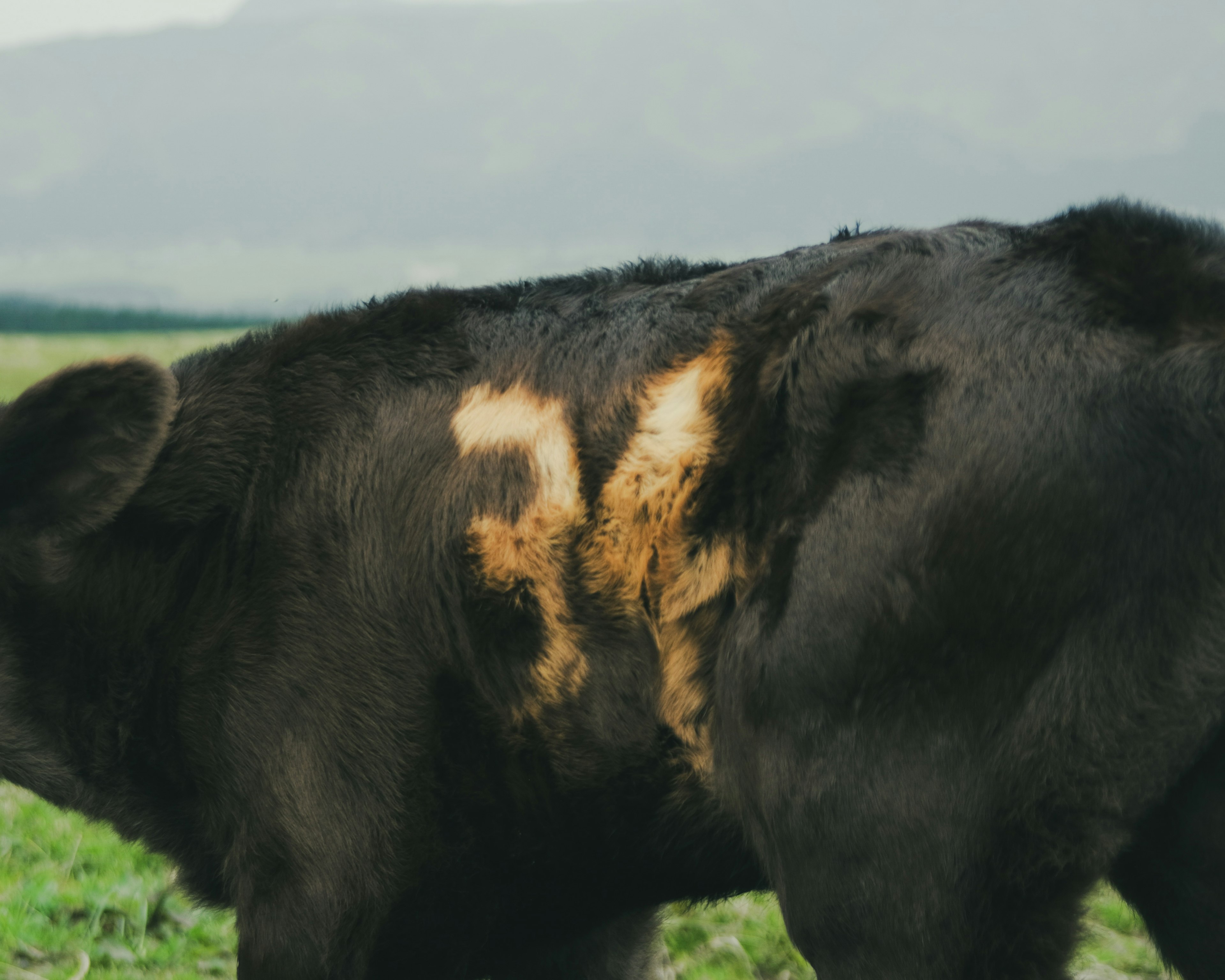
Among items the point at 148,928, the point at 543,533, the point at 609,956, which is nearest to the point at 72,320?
the point at 148,928

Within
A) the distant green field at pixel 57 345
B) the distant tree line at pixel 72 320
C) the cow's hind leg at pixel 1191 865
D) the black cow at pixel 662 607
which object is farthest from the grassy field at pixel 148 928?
the distant tree line at pixel 72 320

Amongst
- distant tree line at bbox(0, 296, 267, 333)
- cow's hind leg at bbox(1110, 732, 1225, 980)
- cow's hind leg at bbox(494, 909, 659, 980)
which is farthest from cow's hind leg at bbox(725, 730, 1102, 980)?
distant tree line at bbox(0, 296, 267, 333)

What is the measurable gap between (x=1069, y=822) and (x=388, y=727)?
142 centimetres

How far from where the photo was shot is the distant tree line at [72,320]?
14211mm

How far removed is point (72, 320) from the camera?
14.5m

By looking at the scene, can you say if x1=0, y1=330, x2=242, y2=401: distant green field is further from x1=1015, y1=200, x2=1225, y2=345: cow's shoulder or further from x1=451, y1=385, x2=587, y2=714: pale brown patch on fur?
x1=1015, y1=200, x2=1225, y2=345: cow's shoulder

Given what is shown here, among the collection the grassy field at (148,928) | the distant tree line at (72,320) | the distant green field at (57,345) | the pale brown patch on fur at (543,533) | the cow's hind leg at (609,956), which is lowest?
the grassy field at (148,928)

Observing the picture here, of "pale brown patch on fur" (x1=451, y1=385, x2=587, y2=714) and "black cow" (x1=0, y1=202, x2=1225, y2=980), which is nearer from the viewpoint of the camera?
"black cow" (x1=0, y1=202, x2=1225, y2=980)

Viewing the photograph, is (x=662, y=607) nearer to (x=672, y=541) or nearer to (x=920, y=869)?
(x=672, y=541)

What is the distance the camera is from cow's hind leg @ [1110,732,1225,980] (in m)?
1.80

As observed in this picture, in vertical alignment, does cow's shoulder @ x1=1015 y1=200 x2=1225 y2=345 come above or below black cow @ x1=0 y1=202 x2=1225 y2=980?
above

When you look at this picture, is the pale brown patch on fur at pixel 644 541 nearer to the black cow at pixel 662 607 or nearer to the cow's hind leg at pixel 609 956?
the black cow at pixel 662 607

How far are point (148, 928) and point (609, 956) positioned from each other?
170 centimetres

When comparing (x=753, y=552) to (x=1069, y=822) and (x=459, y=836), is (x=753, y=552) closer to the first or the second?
(x=1069, y=822)
